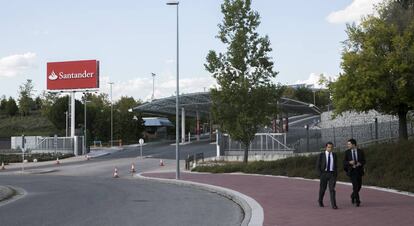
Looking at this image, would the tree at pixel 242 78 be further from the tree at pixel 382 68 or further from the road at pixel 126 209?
the road at pixel 126 209

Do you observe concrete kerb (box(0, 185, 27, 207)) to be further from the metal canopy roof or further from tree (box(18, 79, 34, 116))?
tree (box(18, 79, 34, 116))

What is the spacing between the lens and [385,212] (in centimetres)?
1187

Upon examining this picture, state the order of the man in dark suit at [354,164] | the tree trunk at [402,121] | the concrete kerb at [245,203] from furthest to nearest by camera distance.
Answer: the tree trunk at [402,121] → the man in dark suit at [354,164] → the concrete kerb at [245,203]

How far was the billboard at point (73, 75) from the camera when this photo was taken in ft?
214

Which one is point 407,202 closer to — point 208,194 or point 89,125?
point 208,194

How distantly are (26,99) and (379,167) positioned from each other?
101708mm

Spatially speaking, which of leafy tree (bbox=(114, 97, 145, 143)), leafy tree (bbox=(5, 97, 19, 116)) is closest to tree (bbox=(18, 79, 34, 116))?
leafy tree (bbox=(5, 97, 19, 116))

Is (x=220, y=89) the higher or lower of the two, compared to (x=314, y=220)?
higher

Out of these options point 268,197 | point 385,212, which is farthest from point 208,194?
point 385,212

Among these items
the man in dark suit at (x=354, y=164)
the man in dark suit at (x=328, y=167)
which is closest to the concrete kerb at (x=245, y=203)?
the man in dark suit at (x=328, y=167)

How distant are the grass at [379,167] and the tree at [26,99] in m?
92.4

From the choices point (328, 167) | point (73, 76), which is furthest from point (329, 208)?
point (73, 76)

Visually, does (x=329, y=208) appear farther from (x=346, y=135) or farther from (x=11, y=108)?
(x=11, y=108)

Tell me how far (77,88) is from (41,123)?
4215cm
